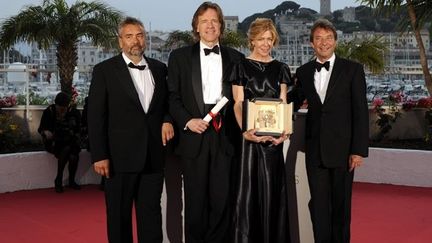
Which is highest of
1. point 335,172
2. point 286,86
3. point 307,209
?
point 286,86

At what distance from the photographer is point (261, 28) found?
13.4 feet

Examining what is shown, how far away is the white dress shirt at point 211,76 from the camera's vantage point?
169 inches

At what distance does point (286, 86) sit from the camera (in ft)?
14.0

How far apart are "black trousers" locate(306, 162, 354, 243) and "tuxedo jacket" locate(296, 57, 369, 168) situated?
9 centimetres

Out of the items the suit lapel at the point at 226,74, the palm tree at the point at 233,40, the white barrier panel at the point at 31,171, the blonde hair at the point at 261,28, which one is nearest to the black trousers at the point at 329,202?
the suit lapel at the point at 226,74

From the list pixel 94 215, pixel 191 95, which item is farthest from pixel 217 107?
pixel 94 215

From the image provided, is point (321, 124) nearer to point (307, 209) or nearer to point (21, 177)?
point (307, 209)

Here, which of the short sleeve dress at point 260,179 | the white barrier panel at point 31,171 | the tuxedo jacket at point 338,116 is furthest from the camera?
the white barrier panel at point 31,171

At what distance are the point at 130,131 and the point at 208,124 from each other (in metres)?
0.54

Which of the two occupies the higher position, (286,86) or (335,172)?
(286,86)

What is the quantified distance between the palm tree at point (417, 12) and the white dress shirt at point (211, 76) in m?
6.77

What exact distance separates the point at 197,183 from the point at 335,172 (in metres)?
1.01

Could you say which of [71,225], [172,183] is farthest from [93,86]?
[71,225]

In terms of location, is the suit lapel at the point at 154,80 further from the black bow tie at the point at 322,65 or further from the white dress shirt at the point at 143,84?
the black bow tie at the point at 322,65
